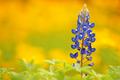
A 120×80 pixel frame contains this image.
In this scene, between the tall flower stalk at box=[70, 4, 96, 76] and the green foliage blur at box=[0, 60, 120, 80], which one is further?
the tall flower stalk at box=[70, 4, 96, 76]

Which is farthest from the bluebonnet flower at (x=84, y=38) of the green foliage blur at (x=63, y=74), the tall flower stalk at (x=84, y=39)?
the green foliage blur at (x=63, y=74)

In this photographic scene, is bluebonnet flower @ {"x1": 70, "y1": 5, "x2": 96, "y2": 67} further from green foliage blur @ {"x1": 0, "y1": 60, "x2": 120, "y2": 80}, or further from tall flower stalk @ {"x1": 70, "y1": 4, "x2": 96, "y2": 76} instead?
green foliage blur @ {"x1": 0, "y1": 60, "x2": 120, "y2": 80}

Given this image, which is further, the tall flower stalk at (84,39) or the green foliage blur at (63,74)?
the tall flower stalk at (84,39)

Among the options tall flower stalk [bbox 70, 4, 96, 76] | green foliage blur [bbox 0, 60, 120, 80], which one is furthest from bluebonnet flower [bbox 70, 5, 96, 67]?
green foliage blur [bbox 0, 60, 120, 80]

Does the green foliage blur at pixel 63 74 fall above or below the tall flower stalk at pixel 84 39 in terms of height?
below

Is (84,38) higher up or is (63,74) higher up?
(84,38)

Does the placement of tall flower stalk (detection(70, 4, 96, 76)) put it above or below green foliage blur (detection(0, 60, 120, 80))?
above

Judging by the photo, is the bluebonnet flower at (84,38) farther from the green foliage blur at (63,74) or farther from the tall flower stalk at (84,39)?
the green foliage blur at (63,74)

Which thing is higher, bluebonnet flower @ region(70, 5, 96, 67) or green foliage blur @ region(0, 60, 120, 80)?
bluebonnet flower @ region(70, 5, 96, 67)

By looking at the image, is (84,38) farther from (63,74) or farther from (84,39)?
(63,74)

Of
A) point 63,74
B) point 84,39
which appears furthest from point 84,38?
point 63,74

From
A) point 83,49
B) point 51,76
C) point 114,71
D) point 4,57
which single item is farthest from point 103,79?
point 4,57
